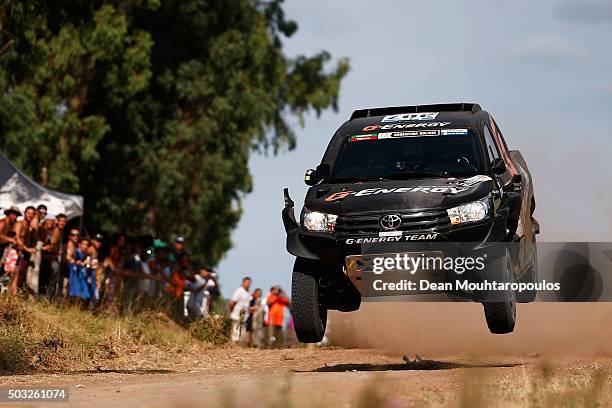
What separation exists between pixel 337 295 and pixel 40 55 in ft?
Result: 45.7

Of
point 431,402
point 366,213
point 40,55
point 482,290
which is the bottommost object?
point 431,402

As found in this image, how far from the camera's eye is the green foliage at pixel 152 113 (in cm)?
3031

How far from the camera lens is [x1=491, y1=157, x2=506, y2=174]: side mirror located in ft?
38.8

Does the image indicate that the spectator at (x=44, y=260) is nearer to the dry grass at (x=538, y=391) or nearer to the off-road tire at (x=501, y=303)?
the off-road tire at (x=501, y=303)

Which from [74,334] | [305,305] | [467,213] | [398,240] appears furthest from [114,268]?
[467,213]

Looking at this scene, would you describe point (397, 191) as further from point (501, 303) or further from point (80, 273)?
point (80, 273)

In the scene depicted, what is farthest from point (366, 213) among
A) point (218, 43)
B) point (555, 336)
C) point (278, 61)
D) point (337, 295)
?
point (278, 61)

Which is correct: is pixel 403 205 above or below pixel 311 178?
below

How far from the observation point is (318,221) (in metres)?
11.7

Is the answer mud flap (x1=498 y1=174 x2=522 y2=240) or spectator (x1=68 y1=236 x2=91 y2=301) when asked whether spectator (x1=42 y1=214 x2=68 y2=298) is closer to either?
spectator (x1=68 y1=236 x2=91 y2=301)

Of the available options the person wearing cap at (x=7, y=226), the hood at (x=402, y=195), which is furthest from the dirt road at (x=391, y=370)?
the person wearing cap at (x=7, y=226)

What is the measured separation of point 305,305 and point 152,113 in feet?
74.1

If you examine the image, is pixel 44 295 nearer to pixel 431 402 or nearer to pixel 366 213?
pixel 366 213

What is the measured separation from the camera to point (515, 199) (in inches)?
479
